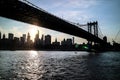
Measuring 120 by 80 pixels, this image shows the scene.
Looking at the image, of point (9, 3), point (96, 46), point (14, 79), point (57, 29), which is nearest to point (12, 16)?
point (9, 3)

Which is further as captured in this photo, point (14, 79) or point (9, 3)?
point (9, 3)

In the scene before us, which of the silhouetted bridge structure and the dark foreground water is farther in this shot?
the silhouetted bridge structure

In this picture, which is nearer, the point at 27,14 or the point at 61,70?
the point at 61,70

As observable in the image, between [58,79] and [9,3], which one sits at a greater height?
[9,3]

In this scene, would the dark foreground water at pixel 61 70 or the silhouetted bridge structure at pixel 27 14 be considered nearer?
the dark foreground water at pixel 61 70

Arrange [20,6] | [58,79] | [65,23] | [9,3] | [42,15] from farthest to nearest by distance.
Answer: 1. [65,23]
2. [42,15]
3. [20,6]
4. [9,3]
5. [58,79]

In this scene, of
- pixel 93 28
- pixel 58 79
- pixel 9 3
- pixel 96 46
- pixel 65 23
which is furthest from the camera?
pixel 96 46

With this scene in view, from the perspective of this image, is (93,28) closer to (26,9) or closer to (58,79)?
(26,9)

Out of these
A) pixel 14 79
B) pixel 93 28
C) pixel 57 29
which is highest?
pixel 93 28

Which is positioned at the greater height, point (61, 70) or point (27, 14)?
point (27, 14)

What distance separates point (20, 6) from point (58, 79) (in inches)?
504

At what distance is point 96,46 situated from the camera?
112375 mm

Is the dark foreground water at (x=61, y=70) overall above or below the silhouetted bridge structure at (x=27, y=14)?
below

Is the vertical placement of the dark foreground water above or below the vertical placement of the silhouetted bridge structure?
below
